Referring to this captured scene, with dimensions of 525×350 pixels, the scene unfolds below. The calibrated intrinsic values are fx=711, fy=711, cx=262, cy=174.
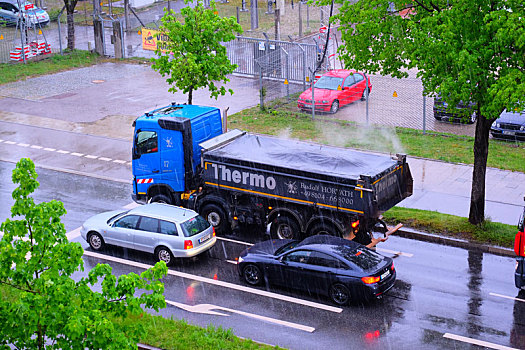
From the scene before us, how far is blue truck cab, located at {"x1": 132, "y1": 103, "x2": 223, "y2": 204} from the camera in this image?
62.7ft

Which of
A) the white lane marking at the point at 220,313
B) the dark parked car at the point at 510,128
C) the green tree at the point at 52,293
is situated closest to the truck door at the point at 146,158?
the white lane marking at the point at 220,313

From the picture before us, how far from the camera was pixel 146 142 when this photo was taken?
1955cm

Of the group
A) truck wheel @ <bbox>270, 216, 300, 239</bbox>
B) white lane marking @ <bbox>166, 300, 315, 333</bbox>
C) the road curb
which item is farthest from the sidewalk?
white lane marking @ <bbox>166, 300, 315, 333</bbox>

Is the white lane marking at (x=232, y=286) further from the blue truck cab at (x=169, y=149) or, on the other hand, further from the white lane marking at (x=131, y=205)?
the white lane marking at (x=131, y=205)

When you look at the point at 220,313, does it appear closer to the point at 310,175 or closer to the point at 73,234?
the point at 310,175

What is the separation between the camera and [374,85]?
31031 mm

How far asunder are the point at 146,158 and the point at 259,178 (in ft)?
12.1

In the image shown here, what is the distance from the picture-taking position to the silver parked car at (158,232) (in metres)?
16.8

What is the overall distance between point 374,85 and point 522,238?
1774 cm

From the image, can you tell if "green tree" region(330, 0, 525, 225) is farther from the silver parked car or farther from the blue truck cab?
the silver parked car

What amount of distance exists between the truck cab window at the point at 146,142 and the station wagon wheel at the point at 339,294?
6.97 m

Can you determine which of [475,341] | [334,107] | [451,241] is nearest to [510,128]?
[334,107]

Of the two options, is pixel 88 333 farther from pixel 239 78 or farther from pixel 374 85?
pixel 239 78

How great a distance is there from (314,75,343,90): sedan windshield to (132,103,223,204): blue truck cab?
11044mm
